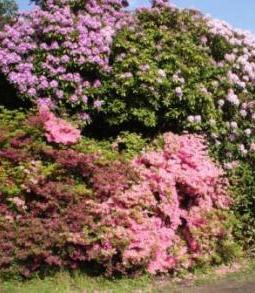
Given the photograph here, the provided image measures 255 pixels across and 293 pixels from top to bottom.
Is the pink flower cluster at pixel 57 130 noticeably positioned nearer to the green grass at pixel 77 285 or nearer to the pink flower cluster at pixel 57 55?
the pink flower cluster at pixel 57 55

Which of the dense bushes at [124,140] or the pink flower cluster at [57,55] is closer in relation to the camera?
the dense bushes at [124,140]

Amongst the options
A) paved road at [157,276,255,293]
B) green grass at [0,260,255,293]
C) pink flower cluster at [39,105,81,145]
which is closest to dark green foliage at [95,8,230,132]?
pink flower cluster at [39,105,81,145]

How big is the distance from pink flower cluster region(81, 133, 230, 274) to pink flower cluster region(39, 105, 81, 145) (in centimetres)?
89

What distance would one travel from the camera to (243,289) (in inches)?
336

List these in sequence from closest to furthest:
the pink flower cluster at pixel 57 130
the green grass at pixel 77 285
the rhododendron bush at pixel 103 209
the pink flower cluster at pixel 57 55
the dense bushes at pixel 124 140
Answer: the green grass at pixel 77 285 → the rhododendron bush at pixel 103 209 → the dense bushes at pixel 124 140 → the pink flower cluster at pixel 57 130 → the pink flower cluster at pixel 57 55

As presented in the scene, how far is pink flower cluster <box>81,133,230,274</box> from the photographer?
28.2 feet

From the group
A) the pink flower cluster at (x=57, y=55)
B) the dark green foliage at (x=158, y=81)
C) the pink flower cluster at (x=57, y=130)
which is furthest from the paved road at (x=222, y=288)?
the pink flower cluster at (x=57, y=55)

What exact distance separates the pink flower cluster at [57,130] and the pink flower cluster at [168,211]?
89cm

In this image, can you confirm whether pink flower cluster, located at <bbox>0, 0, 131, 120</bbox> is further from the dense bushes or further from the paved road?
the paved road

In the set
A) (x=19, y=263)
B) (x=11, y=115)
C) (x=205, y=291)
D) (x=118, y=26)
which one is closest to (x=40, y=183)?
(x=19, y=263)

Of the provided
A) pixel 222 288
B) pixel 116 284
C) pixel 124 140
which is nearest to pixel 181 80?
pixel 124 140

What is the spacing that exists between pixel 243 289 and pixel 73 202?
7.08 ft

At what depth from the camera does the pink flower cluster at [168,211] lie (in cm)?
861

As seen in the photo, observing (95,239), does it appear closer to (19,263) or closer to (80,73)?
(19,263)
